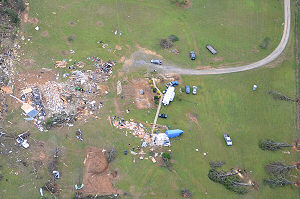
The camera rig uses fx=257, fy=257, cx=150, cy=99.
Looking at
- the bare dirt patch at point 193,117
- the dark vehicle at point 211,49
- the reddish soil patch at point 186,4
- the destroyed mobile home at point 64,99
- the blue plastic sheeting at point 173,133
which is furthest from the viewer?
the reddish soil patch at point 186,4

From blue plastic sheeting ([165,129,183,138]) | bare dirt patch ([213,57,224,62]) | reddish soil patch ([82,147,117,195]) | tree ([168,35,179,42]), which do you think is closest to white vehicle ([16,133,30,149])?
reddish soil patch ([82,147,117,195])

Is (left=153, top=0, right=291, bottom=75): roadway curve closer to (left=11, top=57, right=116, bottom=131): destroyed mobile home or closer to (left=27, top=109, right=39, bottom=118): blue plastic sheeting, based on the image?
(left=11, top=57, right=116, bottom=131): destroyed mobile home

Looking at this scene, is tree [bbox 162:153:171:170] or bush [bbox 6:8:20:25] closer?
tree [bbox 162:153:171:170]

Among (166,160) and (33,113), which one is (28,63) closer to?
(33,113)

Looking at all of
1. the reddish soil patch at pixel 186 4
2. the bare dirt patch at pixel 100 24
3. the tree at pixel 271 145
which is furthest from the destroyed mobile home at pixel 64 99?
the tree at pixel 271 145


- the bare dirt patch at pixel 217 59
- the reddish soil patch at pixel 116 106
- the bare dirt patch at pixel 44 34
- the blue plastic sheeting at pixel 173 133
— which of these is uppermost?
the bare dirt patch at pixel 44 34

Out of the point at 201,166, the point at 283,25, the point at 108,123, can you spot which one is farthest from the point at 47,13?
the point at 283,25

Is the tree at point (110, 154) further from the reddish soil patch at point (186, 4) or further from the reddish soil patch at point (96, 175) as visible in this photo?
the reddish soil patch at point (186, 4)
